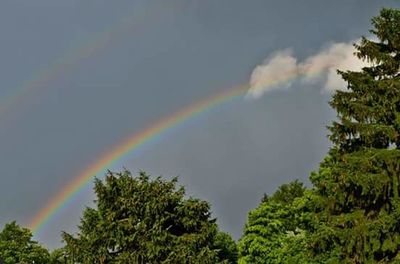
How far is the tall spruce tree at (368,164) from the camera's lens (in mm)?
23594

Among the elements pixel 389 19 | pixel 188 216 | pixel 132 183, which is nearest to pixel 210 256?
pixel 188 216

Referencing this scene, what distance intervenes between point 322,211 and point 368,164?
4691 mm

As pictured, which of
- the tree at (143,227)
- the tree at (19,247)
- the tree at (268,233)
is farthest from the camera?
the tree at (19,247)

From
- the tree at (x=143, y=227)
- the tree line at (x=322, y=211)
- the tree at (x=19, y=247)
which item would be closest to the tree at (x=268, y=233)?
the tree line at (x=322, y=211)

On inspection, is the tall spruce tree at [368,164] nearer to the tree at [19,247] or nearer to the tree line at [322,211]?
the tree line at [322,211]

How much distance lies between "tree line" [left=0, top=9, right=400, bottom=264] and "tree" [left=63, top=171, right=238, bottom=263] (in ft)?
0.21

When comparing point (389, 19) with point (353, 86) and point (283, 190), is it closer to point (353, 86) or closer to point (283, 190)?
point (353, 86)

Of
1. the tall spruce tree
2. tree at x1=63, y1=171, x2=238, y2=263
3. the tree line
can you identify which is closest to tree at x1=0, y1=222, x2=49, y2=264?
the tree line

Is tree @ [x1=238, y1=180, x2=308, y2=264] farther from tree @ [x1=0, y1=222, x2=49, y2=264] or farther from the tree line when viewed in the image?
tree @ [x1=0, y1=222, x2=49, y2=264]

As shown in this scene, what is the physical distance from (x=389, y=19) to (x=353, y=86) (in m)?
3.39

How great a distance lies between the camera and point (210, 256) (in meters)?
38.6

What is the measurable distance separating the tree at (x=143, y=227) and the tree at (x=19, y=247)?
36.9 metres

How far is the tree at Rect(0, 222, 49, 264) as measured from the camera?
2921 inches

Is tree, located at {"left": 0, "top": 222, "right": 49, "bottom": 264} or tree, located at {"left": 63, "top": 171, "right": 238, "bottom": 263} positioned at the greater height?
tree, located at {"left": 0, "top": 222, "right": 49, "bottom": 264}
